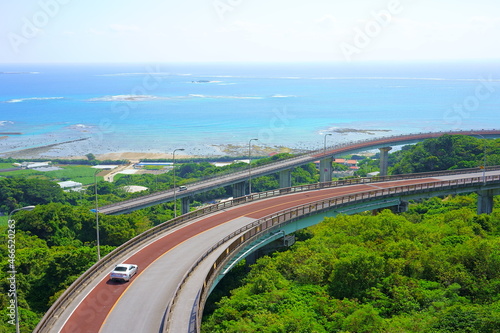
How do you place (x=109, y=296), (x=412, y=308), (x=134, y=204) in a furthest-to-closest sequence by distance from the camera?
1. (x=134, y=204)
2. (x=412, y=308)
3. (x=109, y=296)

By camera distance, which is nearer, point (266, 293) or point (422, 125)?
point (266, 293)

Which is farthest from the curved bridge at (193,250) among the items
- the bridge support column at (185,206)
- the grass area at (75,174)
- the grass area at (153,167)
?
the grass area at (153,167)

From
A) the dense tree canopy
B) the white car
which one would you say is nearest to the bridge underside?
the white car

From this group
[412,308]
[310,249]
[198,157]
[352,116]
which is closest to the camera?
[412,308]

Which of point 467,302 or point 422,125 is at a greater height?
point 422,125

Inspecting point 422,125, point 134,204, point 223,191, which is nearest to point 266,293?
point 134,204

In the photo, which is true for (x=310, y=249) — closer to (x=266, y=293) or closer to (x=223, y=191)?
(x=266, y=293)

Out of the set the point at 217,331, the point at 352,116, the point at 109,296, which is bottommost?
the point at 217,331

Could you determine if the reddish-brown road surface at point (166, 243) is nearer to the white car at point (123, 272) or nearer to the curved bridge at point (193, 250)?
the curved bridge at point (193, 250)
